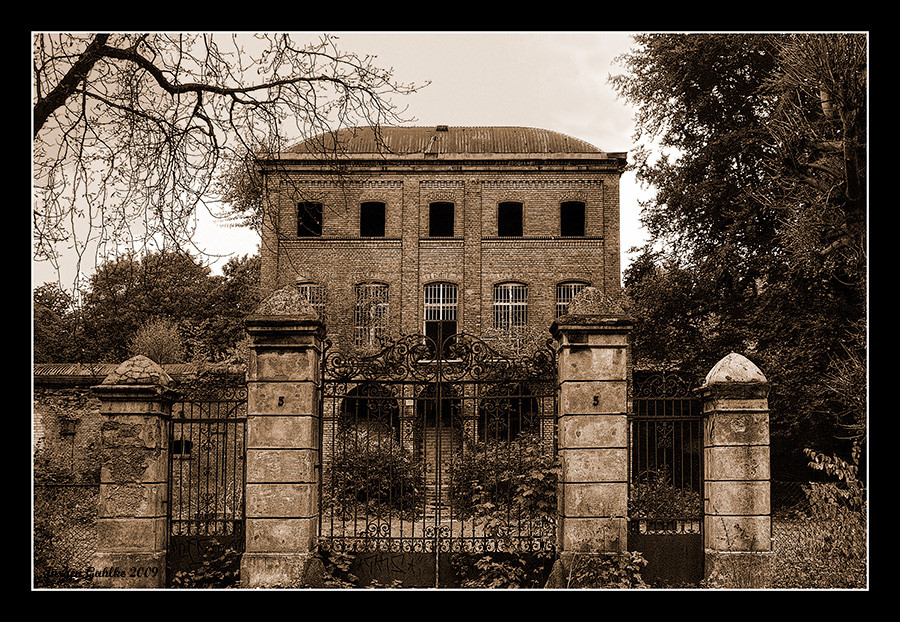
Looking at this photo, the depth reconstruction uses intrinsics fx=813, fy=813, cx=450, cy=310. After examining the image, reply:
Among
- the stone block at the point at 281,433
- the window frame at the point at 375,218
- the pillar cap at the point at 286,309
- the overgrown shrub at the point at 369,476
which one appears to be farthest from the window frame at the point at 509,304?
the stone block at the point at 281,433

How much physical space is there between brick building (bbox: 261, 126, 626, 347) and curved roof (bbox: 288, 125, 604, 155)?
8.1 inches

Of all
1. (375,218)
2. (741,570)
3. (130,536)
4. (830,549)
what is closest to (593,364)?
(741,570)

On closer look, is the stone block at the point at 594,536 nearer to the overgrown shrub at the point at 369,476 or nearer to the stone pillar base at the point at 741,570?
the stone pillar base at the point at 741,570

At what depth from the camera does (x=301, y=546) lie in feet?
26.7

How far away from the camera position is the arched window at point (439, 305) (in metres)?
26.2

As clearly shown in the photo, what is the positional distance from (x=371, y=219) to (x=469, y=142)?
426 centimetres

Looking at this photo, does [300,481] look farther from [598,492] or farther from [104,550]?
[598,492]

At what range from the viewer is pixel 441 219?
1064 inches

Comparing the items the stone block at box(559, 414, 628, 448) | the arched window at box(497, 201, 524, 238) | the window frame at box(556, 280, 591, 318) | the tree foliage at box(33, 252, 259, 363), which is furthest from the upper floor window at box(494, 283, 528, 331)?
the stone block at box(559, 414, 628, 448)

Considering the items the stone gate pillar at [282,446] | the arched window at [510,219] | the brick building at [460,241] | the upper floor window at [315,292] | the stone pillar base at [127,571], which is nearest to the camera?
the stone gate pillar at [282,446]

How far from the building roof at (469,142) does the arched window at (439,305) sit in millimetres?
4341

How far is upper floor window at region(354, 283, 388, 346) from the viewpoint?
2564 cm

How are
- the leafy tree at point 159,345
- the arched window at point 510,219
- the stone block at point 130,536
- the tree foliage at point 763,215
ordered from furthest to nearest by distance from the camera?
the leafy tree at point 159,345
the arched window at point 510,219
the tree foliage at point 763,215
the stone block at point 130,536

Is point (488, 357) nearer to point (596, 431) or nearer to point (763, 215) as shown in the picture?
point (596, 431)
